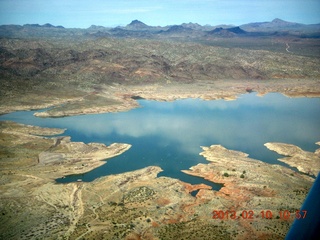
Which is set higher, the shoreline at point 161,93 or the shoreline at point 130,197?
the shoreline at point 161,93

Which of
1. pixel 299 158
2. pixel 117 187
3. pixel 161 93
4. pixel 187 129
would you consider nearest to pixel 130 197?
pixel 117 187

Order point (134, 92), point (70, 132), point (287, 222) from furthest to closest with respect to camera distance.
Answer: point (134, 92) → point (70, 132) → point (287, 222)

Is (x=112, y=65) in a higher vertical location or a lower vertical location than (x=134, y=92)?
higher

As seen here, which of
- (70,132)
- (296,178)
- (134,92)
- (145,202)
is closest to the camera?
(145,202)

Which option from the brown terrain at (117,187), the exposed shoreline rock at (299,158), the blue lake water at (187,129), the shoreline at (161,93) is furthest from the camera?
the shoreline at (161,93)

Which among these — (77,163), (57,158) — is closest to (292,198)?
(77,163)

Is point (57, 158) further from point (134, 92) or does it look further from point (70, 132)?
point (134, 92)

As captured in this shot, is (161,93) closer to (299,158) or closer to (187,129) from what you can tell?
(187,129)

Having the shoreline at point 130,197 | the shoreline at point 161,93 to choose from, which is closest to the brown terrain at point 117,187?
the shoreline at point 130,197

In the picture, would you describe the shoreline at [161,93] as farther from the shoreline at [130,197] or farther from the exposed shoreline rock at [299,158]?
the exposed shoreline rock at [299,158]
